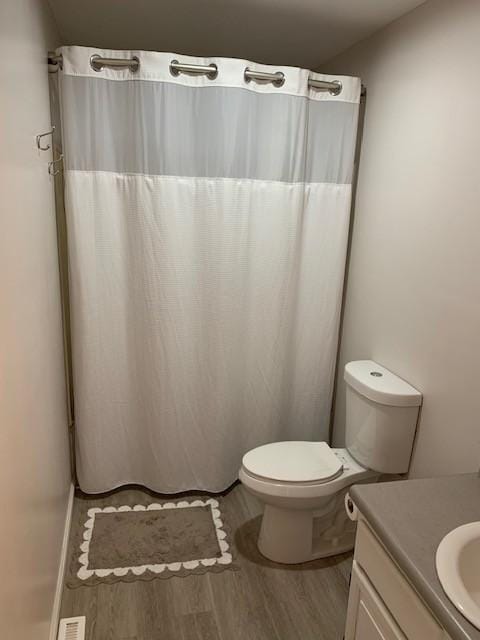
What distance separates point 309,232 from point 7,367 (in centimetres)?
168

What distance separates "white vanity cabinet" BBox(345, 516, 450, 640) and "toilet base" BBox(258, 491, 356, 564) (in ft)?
2.15

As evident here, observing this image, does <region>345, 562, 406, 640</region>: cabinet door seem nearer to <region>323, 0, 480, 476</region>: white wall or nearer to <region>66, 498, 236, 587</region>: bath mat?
<region>323, 0, 480, 476</region>: white wall

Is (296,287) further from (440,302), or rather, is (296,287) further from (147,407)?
(147,407)

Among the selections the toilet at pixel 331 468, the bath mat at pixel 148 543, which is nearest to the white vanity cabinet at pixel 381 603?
the toilet at pixel 331 468

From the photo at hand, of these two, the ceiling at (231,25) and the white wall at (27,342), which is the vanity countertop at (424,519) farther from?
the ceiling at (231,25)

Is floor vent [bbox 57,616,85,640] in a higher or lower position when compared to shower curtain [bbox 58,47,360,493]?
lower

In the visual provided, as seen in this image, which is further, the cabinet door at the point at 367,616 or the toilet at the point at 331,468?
the toilet at the point at 331,468

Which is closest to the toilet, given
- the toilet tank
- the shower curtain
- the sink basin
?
the toilet tank

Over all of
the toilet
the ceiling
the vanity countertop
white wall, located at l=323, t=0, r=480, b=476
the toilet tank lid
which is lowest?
the toilet

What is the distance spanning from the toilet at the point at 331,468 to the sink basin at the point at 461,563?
76 cm

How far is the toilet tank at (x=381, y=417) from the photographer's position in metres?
1.96

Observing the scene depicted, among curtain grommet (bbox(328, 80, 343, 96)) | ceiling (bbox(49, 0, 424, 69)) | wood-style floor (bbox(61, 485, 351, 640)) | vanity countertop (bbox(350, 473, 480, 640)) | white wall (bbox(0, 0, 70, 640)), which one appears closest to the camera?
vanity countertop (bbox(350, 473, 480, 640))

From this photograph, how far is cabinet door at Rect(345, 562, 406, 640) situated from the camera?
4.07 feet

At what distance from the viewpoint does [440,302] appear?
5.99 feet
